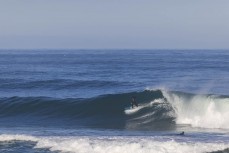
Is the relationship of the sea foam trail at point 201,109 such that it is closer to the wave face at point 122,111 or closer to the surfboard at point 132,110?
the wave face at point 122,111

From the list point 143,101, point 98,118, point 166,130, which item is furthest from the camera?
point 143,101

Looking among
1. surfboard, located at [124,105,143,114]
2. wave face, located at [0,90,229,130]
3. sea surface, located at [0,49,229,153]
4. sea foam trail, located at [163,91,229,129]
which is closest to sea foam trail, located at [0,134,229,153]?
sea surface, located at [0,49,229,153]

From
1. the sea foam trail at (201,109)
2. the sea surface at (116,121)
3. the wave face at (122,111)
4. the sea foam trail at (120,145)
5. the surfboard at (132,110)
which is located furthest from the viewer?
the surfboard at (132,110)

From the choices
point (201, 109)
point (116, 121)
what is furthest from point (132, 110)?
point (201, 109)

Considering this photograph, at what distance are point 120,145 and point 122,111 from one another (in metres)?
13.0

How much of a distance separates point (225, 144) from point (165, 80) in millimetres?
31857

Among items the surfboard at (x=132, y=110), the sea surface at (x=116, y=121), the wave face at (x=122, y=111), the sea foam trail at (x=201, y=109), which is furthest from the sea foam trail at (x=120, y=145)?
the surfboard at (x=132, y=110)

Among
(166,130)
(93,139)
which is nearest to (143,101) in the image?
(166,130)

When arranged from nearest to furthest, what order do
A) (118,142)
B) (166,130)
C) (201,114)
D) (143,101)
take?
(118,142) → (166,130) → (201,114) → (143,101)

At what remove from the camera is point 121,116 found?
31938 millimetres

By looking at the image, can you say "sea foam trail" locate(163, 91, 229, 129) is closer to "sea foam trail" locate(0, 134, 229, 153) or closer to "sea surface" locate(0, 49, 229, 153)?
"sea surface" locate(0, 49, 229, 153)

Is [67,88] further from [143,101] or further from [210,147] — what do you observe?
[210,147]

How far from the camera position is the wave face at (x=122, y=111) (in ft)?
95.8

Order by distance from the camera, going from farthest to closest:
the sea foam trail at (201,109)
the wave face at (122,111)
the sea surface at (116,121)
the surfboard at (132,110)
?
1. the surfboard at (132,110)
2. the wave face at (122,111)
3. the sea foam trail at (201,109)
4. the sea surface at (116,121)
